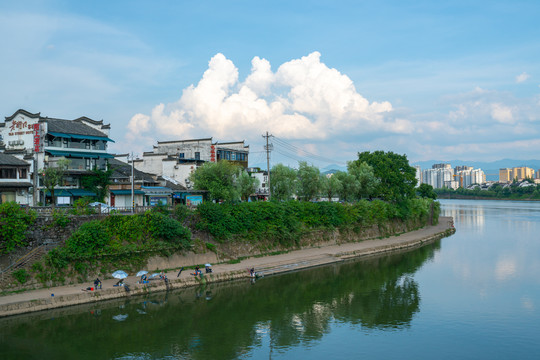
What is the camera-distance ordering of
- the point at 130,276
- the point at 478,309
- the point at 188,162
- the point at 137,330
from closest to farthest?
the point at 137,330, the point at 478,309, the point at 130,276, the point at 188,162

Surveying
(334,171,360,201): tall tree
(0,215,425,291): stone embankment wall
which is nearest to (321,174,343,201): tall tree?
(334,171,360,201): tall tree

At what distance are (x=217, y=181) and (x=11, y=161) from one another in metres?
19.3

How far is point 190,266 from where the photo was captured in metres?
37.1

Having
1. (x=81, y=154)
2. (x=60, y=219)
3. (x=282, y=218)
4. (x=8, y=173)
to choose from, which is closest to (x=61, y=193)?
(x=81, y=154)

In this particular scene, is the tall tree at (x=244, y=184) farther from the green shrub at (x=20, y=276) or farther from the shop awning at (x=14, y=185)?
the green shrub at (x=20, y=276)

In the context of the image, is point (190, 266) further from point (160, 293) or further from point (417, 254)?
point (417, 254)

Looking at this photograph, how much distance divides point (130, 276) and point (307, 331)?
587 inches

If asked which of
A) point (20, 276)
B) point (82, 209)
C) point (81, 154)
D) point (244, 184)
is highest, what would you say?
point (81, 154)

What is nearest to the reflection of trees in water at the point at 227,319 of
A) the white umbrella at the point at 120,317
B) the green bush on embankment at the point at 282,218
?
the white umbrella at the point at 120,317

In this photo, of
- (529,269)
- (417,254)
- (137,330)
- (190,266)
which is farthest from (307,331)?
(417,254)

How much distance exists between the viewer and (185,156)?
211 feet

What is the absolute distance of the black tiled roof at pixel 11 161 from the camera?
125 feet

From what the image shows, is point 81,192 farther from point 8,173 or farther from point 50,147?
point 8,173

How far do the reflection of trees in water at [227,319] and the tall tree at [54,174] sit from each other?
51.6 feet
